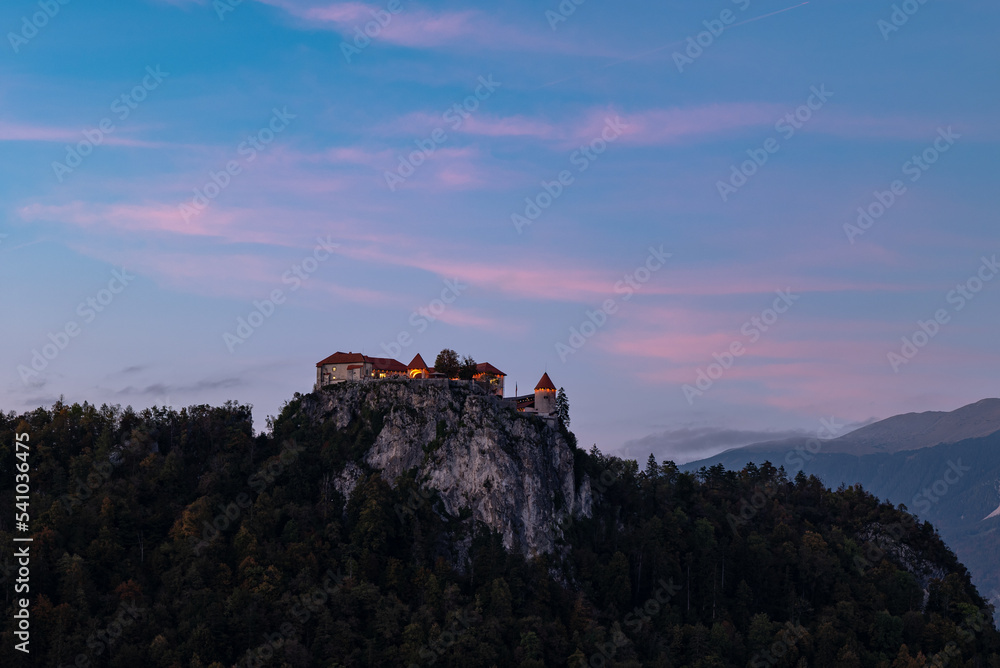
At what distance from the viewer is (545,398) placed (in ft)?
486

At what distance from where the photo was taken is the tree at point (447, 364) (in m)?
147

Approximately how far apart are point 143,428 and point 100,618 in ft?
118

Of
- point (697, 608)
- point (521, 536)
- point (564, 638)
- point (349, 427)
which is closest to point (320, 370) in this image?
point (349, 427)

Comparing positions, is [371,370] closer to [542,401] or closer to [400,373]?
[400,373]

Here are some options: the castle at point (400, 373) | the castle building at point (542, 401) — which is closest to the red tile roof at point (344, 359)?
the castle at point (400, 373)

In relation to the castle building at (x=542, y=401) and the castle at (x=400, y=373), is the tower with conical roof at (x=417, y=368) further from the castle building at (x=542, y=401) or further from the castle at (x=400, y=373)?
the castle building at (x=542, y=401)

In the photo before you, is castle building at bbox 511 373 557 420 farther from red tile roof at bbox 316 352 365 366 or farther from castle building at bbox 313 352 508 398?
red tile roof at bbox 316 352 365 366

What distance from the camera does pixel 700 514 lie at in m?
157

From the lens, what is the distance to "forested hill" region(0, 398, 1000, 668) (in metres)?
115

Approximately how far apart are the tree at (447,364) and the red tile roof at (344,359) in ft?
35.9

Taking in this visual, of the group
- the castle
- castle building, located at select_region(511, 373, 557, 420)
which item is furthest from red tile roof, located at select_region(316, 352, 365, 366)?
castle building, located at select_region(511, 373, 557, 420)

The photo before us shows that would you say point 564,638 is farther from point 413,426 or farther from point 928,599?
point 928,599

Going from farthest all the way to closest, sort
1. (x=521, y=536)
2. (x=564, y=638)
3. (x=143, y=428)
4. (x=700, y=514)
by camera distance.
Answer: (x=700, y=514) → (x=143, y=428) → (x=521, y=536) → (x=564, y=638)

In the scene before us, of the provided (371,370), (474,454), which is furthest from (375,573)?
(371,370)
